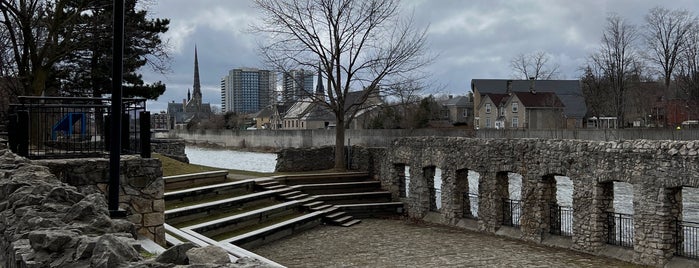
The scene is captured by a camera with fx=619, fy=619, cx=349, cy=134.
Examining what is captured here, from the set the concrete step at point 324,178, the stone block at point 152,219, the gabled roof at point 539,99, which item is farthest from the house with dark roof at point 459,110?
the stone block at point 152,219

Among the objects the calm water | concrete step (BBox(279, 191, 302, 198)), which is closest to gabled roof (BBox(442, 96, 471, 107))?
the calm water

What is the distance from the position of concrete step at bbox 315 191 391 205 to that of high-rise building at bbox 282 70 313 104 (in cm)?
615

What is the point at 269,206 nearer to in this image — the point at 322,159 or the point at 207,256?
the point at 322,159

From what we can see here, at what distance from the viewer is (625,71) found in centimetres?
4959

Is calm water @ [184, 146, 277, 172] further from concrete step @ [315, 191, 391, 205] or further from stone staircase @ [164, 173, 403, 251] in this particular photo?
concrete step @ [315, 191, 391, 205]

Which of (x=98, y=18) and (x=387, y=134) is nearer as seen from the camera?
(x=98, y=18)

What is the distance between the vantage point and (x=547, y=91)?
2640 inches

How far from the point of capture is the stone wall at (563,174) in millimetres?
14539

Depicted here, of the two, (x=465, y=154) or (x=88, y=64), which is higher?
(x=88, y=64)

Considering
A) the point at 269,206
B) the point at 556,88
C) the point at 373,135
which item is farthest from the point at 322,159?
the point at 556,88

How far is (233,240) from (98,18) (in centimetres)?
1218

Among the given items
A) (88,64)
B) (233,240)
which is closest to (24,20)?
(88,64)

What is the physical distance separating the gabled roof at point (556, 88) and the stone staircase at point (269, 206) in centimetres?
4387

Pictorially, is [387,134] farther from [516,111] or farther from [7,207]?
[7,207]
